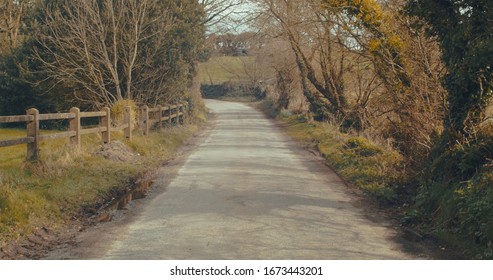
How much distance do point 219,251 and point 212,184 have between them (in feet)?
19.6

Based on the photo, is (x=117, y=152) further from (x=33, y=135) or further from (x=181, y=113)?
(x=181, y=113)

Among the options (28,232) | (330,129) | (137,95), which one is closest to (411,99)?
(28,232)

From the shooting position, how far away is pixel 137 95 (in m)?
27.3

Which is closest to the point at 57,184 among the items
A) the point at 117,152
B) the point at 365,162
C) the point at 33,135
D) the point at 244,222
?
the point at 33,135

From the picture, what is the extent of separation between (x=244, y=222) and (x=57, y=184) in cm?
418

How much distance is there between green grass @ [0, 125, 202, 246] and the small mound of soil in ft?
0.92

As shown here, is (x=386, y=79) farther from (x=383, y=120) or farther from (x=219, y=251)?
(x=219, y=251)

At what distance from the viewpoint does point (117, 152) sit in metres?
17.1

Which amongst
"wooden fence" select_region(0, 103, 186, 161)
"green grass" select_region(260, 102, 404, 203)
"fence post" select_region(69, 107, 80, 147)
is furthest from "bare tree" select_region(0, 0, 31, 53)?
"fence post" select_region(69, 107, 80, 147)

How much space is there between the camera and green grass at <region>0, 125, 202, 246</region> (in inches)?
364

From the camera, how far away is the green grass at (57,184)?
9.23 m

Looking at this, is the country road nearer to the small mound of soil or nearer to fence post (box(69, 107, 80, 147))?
the small mound of soil

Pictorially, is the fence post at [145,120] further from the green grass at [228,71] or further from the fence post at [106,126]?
the green grass at [228,71]

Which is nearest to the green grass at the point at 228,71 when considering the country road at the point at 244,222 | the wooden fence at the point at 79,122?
the wooden fence at the point at 79,122
